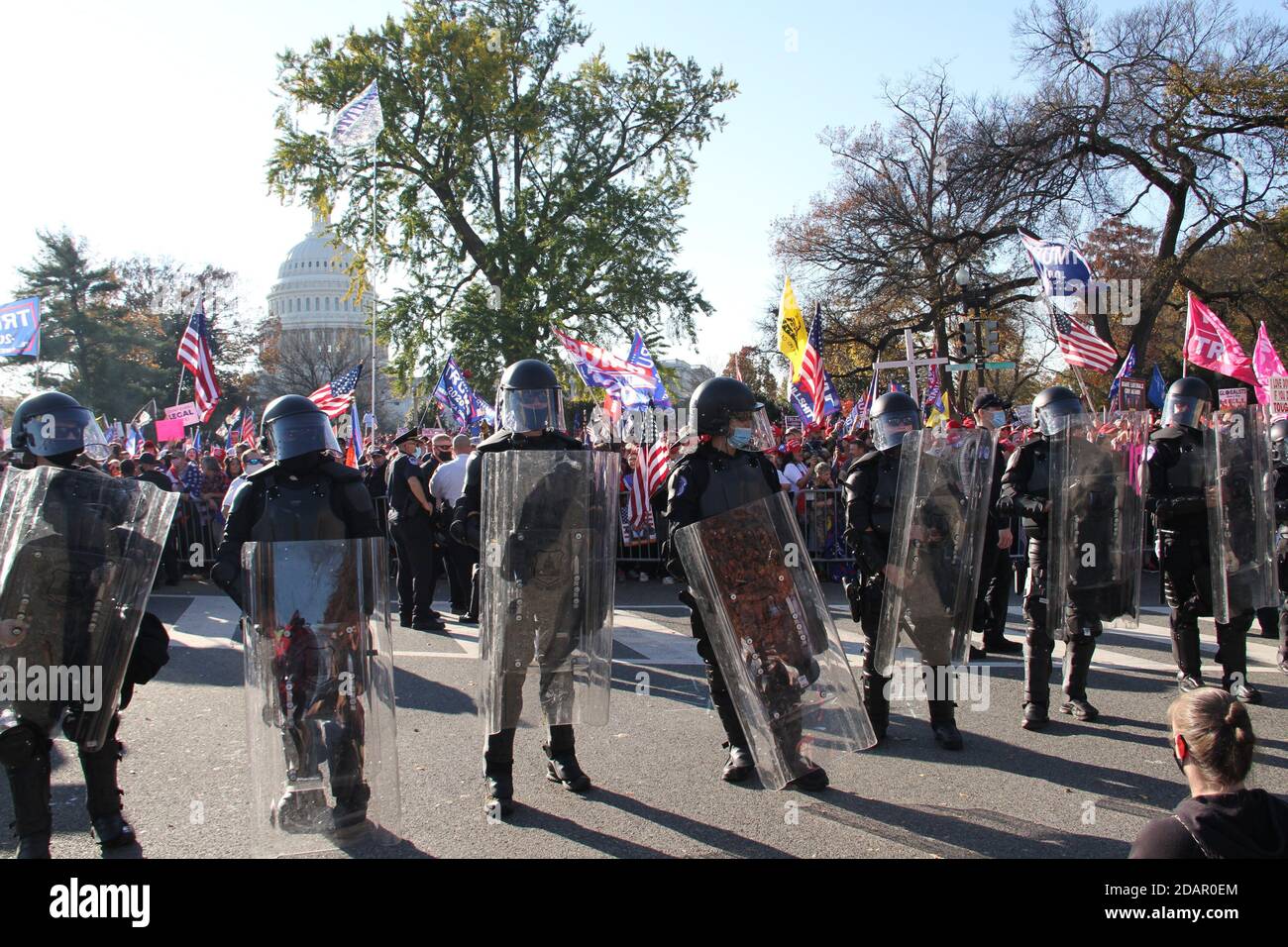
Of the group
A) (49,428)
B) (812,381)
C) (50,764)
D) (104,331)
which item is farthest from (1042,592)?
(104,331)

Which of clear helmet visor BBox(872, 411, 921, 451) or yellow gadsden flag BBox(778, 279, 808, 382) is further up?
yellow gadsden flag BBox(778, 279, 808, 382)

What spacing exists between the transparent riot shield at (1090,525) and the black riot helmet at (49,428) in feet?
16.5

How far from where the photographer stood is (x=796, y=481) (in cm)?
1221

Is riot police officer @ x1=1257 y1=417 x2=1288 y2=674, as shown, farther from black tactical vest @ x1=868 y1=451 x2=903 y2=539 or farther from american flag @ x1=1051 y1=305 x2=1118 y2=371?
american flag @ x1=1051 y1=305 x2=1118 y2=371

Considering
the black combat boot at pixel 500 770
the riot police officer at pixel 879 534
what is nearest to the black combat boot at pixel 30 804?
the black combat boot at pixel 500 770

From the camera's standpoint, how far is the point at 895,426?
5.53m

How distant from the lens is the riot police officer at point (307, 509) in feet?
13.3

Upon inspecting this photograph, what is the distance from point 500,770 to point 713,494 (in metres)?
1.63

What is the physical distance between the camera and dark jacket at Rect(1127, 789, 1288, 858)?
7.70 ft

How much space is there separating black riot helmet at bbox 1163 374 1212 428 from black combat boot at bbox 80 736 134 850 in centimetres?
632

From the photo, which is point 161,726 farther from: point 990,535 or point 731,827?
point 990,535

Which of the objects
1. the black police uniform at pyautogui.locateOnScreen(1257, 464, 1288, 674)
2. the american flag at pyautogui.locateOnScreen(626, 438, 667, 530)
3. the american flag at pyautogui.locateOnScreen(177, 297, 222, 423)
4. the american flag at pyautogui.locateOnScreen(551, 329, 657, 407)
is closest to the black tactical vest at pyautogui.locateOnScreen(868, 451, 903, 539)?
the black police uniform at pyautogui.locateOnScreen(1257, 464, 1288, 674)

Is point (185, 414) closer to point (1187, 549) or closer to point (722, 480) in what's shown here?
point (722, 480)
